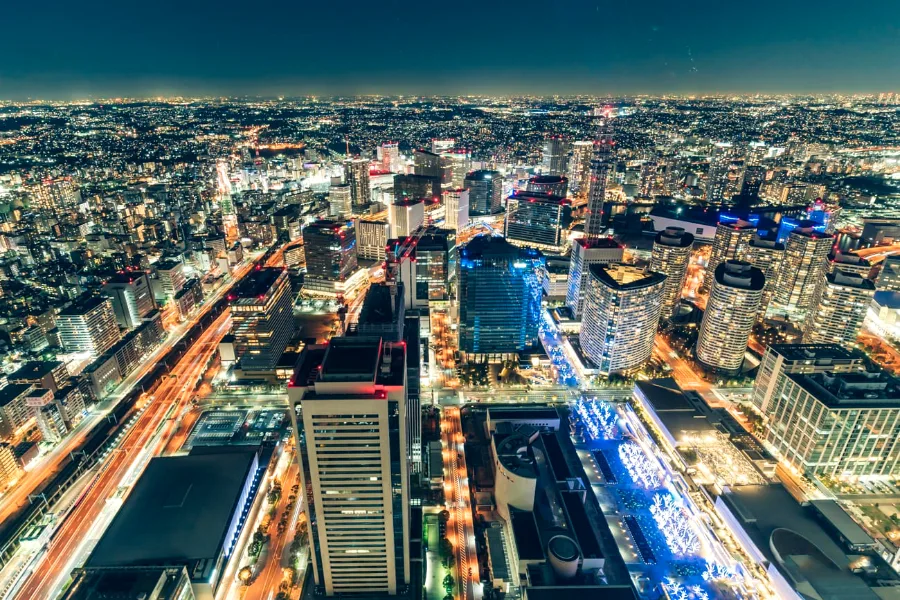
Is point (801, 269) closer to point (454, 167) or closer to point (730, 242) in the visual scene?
point (730, 242)

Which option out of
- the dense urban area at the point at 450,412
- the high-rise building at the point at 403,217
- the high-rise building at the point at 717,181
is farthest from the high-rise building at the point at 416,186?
the high-rise building at the point at 717,181

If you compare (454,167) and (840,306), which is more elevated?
(454,167)

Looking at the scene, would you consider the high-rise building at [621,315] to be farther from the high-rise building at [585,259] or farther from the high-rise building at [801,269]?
the high-rise building at [801,269]

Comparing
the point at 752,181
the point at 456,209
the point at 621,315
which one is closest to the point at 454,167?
the point at 456,209

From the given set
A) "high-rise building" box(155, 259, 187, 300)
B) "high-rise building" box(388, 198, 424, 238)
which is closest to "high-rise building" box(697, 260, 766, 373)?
"high-rise building" box(388, 198, 424, 238)

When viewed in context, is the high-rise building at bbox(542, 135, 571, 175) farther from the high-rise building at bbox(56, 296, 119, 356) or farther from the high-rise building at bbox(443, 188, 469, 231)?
the high-rise building at bbox(56, 296, 119, 356)

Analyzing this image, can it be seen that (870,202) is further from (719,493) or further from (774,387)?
(719,493)
